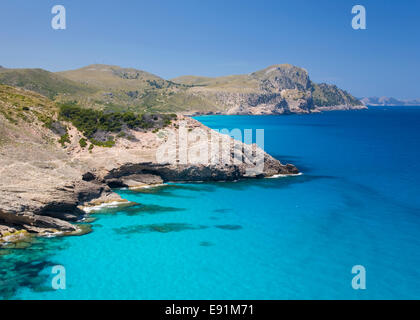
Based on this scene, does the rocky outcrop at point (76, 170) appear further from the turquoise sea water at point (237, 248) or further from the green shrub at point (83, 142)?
the turquoise sea water at point (237, 248)

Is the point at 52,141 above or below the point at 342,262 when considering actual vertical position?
above

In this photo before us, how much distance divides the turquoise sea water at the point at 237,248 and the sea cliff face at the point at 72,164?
129 inches

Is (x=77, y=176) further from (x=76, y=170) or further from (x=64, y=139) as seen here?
(x=64, y=139)

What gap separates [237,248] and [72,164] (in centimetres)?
2430

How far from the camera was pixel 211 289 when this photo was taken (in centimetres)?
2094

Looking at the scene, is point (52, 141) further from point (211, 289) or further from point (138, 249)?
point (211, 289)

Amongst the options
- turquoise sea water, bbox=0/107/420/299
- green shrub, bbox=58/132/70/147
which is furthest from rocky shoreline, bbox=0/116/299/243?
turquoise sea water, bbox=0/107/420/299

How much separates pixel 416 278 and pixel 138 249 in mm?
20238

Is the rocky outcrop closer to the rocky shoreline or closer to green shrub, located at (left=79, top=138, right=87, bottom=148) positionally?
the rocky shoreline

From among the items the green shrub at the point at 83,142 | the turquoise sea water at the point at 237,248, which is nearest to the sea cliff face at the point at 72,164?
the green shrub at the point at 83,142

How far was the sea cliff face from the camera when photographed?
29047 millimetres

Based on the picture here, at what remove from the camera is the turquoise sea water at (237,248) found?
20922mm

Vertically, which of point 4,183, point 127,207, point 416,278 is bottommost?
point 416,278
